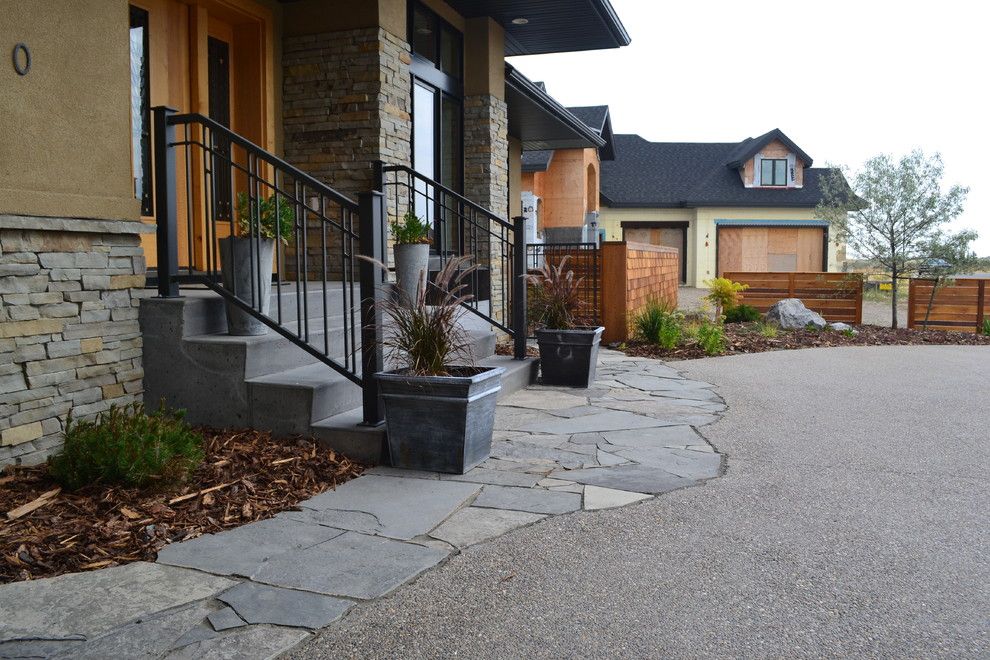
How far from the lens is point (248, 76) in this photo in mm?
7277

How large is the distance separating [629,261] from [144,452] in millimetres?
7756

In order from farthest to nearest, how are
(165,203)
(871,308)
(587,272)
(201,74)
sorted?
(871,308) → (587,272) → (201,74) → (165,203)

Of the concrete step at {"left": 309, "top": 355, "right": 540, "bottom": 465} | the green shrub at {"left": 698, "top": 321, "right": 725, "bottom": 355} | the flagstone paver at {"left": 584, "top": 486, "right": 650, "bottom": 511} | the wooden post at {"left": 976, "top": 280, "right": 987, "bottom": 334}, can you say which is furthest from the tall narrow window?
the wooden post at {"left": 976, "top": 280, "right": 987, "bottom": 334}

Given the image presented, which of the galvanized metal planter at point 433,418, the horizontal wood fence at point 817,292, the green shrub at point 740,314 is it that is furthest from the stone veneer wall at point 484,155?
the horizontal wood fence at point 817,292

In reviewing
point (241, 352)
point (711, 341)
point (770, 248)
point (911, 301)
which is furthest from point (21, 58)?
point (770, 248)

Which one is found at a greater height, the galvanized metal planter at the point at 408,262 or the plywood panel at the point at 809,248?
the plywood panel at the point at 809,248

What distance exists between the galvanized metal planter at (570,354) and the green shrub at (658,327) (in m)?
3.19

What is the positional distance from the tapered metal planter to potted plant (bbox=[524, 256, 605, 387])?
2.52 metres

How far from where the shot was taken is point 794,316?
43.4 ft

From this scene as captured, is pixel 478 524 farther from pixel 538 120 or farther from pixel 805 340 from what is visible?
pixel 538 120

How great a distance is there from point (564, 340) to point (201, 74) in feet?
11.8

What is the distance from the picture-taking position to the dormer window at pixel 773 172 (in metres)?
28.3

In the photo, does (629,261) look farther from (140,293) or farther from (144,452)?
(144,452)

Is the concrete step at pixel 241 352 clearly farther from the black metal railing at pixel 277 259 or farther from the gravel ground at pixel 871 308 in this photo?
the gravel ground at pixel 871 308
